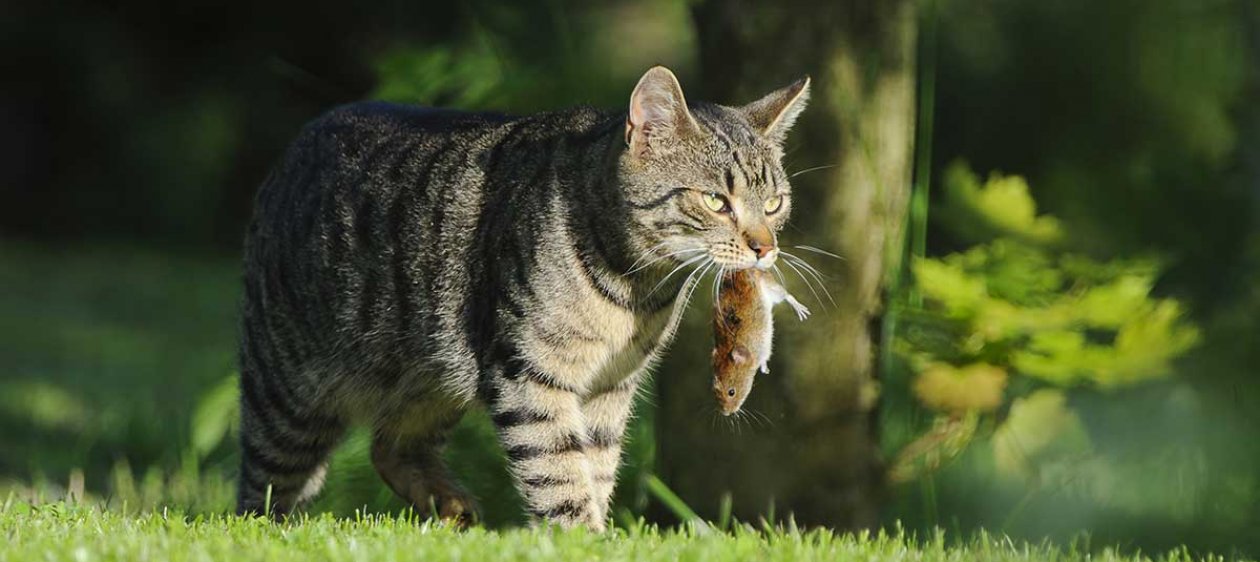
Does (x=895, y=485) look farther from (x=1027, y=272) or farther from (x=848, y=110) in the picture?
(x=848, y=110)

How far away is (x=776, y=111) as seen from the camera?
191 inches

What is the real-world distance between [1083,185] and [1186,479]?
6.09 feet

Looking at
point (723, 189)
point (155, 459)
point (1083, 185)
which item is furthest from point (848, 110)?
point (155, 459)

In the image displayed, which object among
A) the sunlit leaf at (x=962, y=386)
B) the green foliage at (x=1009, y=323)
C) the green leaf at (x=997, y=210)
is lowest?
the sunlit leaf at (x=962, y=386)

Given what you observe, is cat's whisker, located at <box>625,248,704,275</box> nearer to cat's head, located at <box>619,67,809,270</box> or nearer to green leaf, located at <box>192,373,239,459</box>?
cat's head, located at <box>619,67,809,270</box>

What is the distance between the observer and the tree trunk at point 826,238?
5641mm

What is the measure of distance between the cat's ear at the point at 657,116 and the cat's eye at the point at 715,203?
18 cm

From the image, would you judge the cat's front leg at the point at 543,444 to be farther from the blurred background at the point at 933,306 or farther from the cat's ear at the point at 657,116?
the blurred background at the point at 933,306

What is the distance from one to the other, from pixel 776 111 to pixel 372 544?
1.73 meters

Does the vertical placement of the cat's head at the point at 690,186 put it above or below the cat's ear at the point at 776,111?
below

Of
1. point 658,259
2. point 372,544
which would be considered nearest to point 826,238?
point 658,259

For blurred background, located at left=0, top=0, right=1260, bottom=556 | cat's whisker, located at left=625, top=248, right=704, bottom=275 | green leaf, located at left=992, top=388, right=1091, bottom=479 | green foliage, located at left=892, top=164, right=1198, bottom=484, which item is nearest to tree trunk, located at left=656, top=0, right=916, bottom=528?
blurred background, located at left=0, top=0, right=1260, bottom=556

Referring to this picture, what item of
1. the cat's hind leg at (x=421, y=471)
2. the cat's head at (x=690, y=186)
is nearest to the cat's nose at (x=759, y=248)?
the cat's head at (x=690, y=186)

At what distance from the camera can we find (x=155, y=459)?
25.8 feet
